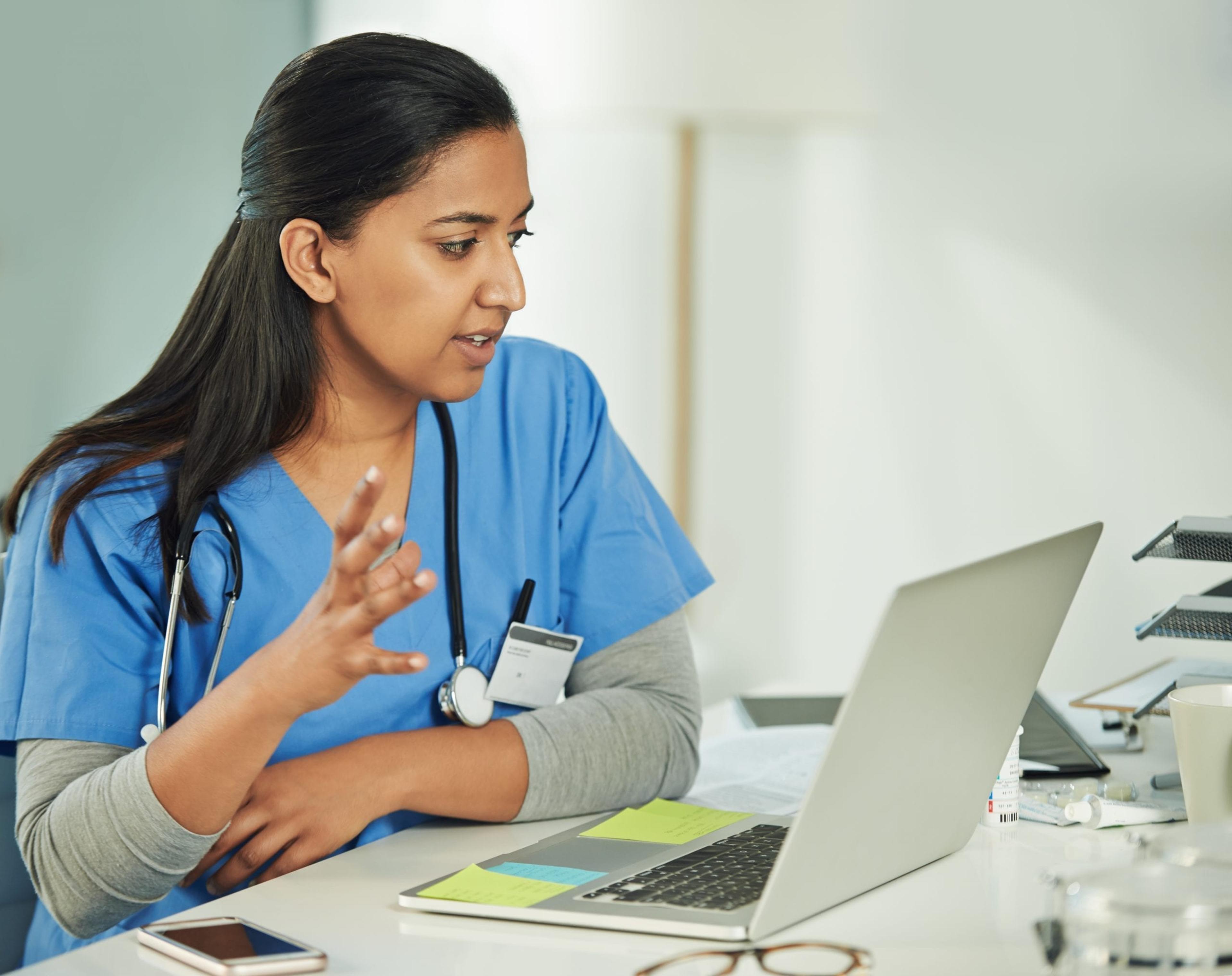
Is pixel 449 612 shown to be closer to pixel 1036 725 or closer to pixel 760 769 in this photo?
pixel 760 769

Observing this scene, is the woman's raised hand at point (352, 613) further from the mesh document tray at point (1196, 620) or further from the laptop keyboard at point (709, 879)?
the mesh document tray at point (1196, 620)

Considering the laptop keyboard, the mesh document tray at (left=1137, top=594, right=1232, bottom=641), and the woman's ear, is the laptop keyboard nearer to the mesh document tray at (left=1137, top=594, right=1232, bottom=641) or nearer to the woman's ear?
the mesh document tray at (left=1137, top=594, right=1232, bottom=641)

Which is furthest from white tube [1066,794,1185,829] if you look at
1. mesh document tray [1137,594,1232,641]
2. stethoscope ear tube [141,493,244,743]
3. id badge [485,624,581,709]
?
stethoscope ear tube [141,493,244,743]

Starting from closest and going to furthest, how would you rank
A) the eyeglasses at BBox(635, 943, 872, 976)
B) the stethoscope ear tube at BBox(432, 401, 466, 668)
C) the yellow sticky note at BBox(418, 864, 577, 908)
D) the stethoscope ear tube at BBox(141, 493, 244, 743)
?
the eyeglasses at BBox(635, 943, 872, 976) → the yellow sticky note at BBox(418, 864, 577, 908) → the stethoscope ear tube at BBox(141, 493, 244, 743) → the stethoscope ear tube at BBox(432, 401, 466, 668)

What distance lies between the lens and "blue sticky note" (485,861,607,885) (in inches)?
29.9

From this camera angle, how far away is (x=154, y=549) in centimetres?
103

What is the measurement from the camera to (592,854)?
2.71 feet

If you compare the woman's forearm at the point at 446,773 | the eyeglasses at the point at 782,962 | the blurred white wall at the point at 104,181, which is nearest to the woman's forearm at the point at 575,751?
the woman's forearm at the point at 446,773

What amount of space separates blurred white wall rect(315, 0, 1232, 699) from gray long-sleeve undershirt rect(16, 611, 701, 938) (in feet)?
6.05

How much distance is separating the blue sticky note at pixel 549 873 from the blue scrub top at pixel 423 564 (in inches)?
10.5

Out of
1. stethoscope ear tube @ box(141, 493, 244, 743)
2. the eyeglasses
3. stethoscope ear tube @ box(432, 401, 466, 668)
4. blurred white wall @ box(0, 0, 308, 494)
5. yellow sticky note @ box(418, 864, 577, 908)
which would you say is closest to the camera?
the eyeglasses

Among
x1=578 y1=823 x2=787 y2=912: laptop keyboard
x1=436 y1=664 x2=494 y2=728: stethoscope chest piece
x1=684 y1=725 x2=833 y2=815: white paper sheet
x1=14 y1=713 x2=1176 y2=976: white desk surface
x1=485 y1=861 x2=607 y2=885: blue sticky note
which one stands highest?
x1=436 y1=664 x2=494 y2=728: stethoscope chest piece

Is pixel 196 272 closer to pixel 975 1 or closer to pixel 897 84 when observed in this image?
pixel 897 84

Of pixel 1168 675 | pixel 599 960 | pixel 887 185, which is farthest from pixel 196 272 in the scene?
pixel 599 960
